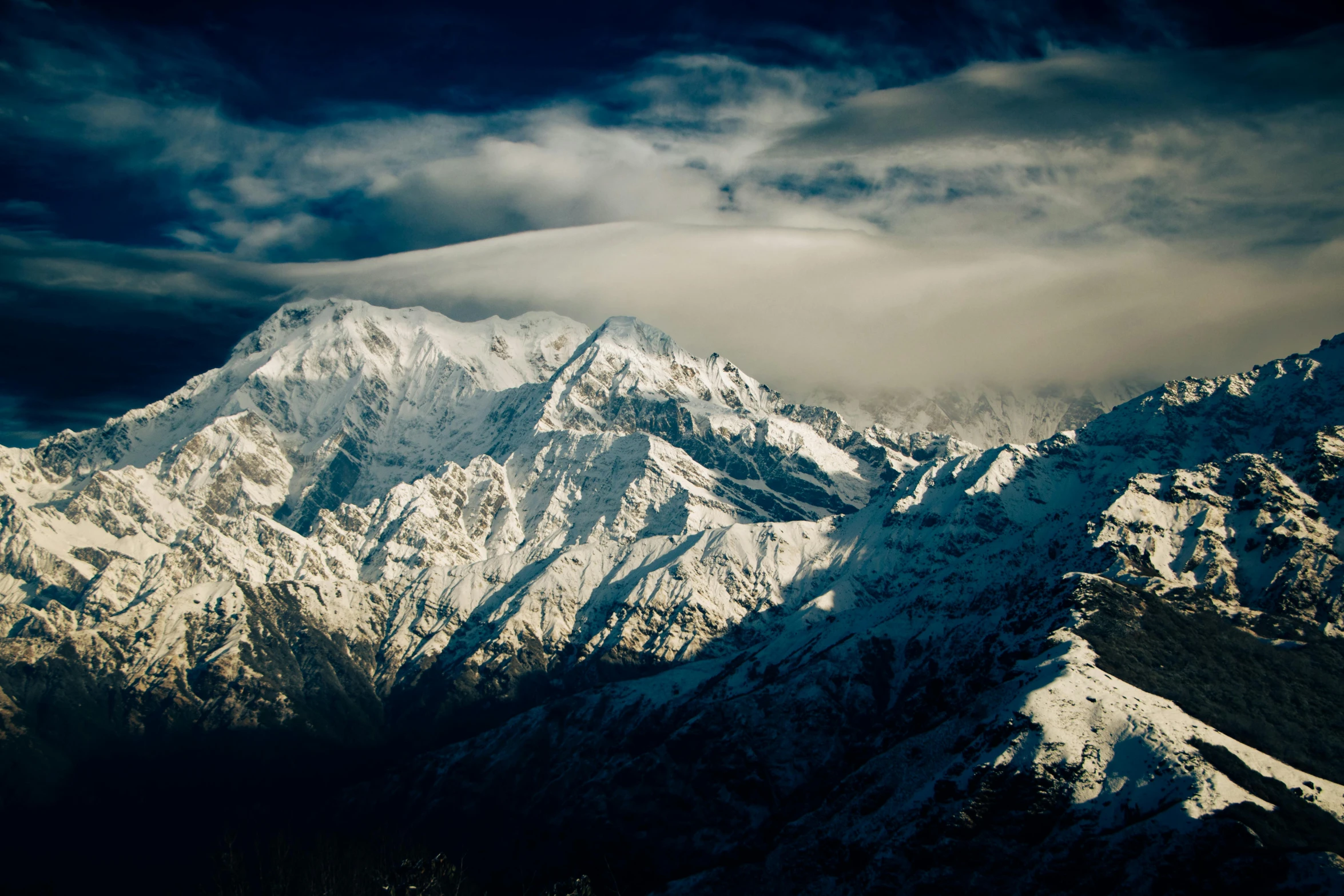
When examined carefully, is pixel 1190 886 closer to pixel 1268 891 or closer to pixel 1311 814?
pixel 1268 891

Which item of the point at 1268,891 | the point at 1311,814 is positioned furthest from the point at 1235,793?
the point at 1268,891

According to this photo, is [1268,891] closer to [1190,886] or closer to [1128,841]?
[1190,886]

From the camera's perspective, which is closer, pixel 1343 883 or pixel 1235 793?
pixel 1343 883

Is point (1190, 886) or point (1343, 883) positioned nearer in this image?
point (1343, 883)

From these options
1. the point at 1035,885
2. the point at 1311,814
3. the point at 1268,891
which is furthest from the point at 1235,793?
the point at 1035,885

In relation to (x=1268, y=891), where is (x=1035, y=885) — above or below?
below

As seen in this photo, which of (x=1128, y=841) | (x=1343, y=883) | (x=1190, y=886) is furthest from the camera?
(x=1128, y=841)

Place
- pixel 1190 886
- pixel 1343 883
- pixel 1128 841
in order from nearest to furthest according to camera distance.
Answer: pixel 1343 883, pixel 1190 886, pixel 1128 841
